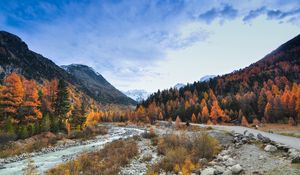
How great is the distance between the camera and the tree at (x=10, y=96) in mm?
41250

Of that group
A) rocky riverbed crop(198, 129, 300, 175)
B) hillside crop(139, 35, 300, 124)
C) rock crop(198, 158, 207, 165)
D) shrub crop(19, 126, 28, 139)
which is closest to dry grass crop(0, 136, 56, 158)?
shrub crop(19, 126, 28, 139)

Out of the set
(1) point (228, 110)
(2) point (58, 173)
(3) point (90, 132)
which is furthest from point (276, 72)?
(2) point (58, 173)

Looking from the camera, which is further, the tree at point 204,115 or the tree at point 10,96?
the tree at point 204,115

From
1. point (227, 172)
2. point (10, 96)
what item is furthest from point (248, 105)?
point (227, 172)

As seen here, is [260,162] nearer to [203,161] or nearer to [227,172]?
[227,172]

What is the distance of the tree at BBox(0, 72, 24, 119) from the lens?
135ft

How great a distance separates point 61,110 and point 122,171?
39.2 metres

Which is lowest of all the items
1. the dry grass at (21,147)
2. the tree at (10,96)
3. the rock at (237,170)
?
the dry grass at (21,147)

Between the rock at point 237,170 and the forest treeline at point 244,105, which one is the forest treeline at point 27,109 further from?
the forest treeline at point 244,105

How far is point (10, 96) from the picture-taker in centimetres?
4178

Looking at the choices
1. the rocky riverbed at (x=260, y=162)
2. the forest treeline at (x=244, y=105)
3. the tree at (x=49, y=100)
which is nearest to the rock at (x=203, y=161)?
the rocky riverbed at (x=260, y=162)

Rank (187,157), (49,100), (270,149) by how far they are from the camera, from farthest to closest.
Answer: (49,100) → (187,157) → (270,149)

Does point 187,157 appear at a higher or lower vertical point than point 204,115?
lower

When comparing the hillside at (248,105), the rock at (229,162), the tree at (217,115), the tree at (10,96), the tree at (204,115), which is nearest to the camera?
the rock at (229,162)
